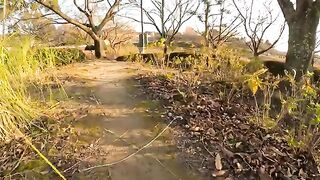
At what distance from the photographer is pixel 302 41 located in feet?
16.5

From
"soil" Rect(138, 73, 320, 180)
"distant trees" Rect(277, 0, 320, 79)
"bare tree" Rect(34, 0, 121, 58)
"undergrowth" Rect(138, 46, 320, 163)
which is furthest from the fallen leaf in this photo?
"bare tree" Rect(34, 0, 121, 58)

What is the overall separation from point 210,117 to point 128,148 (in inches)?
33.2

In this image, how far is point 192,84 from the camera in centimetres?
369

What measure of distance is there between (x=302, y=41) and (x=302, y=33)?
125 millimetres

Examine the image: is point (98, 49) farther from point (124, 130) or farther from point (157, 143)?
point (157, 143)

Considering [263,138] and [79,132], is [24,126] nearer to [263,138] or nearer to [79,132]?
[79,132]

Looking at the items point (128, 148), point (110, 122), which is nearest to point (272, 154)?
point (128, 148)

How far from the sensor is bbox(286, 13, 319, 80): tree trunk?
5.01 metres

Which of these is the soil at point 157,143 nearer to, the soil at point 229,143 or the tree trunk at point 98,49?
the soil at point 229,143

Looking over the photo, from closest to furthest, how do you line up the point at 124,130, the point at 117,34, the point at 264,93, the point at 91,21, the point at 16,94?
the point at 16,94 → the point at 124,130 → the point at 264,93 → the point at 91,21 → the point at 117,34

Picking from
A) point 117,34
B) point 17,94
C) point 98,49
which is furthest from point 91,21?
point 17,94

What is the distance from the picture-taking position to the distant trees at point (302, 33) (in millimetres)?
4988

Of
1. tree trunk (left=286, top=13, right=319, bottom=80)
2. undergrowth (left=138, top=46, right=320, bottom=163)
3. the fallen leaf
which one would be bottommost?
the fallen leaf

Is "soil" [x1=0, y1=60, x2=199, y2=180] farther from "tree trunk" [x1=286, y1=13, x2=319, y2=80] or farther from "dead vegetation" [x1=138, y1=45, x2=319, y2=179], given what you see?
→ "tree trunk" [x1=286, y1=13, x2=319, y2=80]
